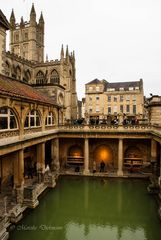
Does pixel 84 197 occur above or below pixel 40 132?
below

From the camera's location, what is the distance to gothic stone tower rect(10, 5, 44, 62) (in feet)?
252

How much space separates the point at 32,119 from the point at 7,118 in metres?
5.06

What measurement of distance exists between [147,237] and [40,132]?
547 inches

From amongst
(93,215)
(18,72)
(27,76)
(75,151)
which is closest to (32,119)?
(93,215)

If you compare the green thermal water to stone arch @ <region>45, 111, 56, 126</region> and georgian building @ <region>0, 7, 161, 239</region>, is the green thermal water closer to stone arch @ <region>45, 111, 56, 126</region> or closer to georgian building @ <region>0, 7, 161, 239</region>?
georgian building @ <region>0, 7, 161, 239</region>

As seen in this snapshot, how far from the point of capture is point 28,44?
77.8 metres

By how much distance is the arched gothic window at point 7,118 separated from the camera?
15.5m

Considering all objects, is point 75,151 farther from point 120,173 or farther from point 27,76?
point 27,76

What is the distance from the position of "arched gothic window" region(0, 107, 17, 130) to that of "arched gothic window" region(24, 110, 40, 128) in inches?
110

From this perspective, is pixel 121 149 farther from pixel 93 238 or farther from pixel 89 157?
pixel 93 238

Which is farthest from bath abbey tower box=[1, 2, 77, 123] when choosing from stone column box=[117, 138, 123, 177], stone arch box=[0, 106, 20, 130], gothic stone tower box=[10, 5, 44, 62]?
stone arch box=[0, 106, 20, 130]

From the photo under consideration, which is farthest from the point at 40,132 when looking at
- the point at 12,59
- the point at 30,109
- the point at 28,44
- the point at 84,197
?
the point at 28,44

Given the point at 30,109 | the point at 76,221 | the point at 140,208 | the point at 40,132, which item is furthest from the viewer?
the point at 40,132

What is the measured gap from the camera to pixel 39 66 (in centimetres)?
6369
